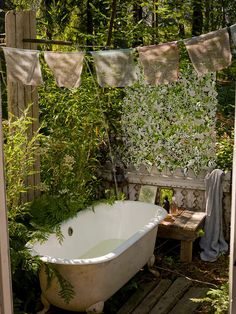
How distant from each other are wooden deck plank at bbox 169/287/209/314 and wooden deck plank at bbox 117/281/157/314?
28cm

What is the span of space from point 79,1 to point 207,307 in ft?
10.9

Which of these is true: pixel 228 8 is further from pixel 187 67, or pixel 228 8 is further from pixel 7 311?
pixel 7 311

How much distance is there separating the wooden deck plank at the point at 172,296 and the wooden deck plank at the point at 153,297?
1.3 inches

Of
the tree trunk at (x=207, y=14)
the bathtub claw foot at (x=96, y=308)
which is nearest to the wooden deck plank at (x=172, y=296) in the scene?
the bathtub claw foot at (x=96, y=308)

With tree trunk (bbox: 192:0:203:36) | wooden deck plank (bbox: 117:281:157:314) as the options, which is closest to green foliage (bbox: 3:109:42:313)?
wooden deck plank (bbox: 117:281:157:314)

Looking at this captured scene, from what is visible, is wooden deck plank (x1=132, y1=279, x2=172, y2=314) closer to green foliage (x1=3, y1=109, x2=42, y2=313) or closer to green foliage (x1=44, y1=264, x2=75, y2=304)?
green foliage (x1=44, y1=264, x2=75, y2=304)

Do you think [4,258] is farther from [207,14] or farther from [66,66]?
[207,14]

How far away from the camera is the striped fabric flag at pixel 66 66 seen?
308cm

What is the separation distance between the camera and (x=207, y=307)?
3668mm

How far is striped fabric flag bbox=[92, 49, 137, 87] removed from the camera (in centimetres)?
287

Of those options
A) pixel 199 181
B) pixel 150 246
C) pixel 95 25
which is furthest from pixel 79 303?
pixel 95 25

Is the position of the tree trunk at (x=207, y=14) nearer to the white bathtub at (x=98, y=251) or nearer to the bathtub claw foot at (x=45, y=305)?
the white bathtub at (x=98, y=251)

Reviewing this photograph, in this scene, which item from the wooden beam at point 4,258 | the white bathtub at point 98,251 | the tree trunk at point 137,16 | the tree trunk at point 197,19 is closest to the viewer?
the wooden beam at point 4,258

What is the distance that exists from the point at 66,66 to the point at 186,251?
2166mm
